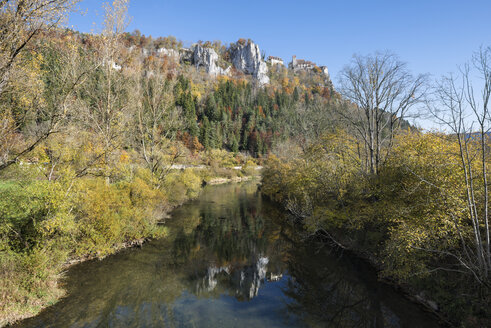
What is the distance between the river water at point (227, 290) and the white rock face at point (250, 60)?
15372 cm

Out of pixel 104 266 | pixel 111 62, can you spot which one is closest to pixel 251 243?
pixel 104 266

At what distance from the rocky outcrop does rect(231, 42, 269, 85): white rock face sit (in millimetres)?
21648

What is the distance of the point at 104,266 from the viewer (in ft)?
44.0

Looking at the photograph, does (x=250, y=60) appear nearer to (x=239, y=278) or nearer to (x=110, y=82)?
(x=110, y=82)

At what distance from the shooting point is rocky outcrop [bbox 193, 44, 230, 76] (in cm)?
14525

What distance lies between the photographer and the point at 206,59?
481ft

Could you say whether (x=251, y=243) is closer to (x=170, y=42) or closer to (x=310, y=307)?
(x=310, y=307)

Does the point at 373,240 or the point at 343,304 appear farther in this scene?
the point at 373,240

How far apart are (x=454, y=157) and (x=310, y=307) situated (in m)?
8.84

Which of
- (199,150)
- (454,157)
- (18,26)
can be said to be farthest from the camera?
(199,150)

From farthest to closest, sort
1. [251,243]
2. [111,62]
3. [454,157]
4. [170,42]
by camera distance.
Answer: [170,42] < [251,243] < [111,62] < [454,157]

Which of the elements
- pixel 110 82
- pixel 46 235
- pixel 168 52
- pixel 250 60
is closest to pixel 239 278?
pixel 46 235

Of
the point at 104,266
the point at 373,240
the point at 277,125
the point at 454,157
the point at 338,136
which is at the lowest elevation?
the point at 104,266

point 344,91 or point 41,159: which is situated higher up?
point 344,91
